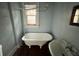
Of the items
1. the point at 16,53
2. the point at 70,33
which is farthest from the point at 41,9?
the point at 16,53

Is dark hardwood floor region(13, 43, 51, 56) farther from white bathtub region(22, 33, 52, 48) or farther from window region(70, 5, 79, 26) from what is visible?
window region(70, 5, 79, 26)

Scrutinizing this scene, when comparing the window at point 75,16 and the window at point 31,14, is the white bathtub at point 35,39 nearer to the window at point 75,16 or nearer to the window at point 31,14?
the window at point 31,14

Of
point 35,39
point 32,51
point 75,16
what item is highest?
point 75,16

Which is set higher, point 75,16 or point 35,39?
point 75,16

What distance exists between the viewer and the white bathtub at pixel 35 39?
2.75 ft

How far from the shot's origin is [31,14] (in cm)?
81

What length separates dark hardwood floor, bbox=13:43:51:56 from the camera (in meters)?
0.84

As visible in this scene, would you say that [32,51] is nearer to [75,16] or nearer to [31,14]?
[31,14]

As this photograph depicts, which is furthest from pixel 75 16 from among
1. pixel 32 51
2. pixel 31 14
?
pixel 32 51

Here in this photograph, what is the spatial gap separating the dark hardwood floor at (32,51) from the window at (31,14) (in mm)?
218

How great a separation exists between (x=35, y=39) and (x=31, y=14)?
0.22 m

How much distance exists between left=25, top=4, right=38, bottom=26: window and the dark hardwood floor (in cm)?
22

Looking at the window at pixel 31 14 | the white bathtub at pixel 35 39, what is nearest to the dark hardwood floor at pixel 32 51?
the white bathtub at pixel 35 39

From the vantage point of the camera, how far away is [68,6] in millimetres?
764
